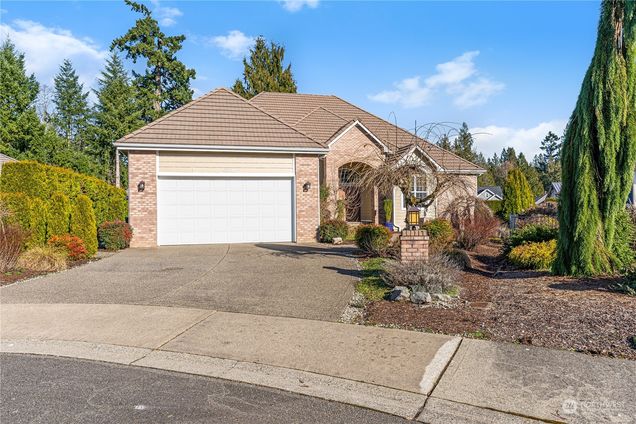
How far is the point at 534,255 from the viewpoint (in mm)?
10727

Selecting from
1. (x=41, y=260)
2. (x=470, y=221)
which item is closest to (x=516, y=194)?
(x=470, y=221)

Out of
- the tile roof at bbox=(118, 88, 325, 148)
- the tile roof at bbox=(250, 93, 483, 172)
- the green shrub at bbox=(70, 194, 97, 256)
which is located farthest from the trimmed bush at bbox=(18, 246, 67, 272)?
the tile roof at bbox=(250, 93, 483, 172)

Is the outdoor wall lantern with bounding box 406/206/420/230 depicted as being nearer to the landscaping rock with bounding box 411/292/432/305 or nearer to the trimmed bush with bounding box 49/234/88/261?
the landscaping rock with bounding box 411/292/432/305

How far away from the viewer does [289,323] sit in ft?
21.6

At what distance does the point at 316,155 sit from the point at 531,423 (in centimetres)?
1442

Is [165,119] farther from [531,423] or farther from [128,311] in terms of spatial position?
[531,423]

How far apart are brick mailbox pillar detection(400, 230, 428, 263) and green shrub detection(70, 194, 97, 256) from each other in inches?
350

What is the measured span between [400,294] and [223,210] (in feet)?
33.7

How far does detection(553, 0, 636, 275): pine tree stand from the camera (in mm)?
8703

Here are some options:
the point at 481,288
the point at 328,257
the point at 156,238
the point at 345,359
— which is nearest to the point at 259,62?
the point at 156,238

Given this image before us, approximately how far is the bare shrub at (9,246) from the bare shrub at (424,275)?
848 cm

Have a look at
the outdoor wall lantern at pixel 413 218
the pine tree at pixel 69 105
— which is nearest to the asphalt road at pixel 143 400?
the outdoor wall lantern at pixel 413 218

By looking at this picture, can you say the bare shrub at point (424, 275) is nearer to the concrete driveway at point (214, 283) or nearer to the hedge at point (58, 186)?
the concrete driveway at point (214, 283)

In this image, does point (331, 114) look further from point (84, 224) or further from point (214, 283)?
point (214, 283)
